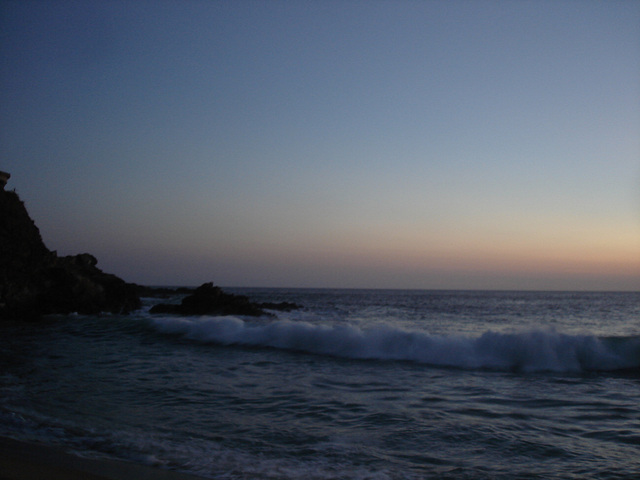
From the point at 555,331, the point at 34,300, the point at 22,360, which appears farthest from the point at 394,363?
the point at 34,300

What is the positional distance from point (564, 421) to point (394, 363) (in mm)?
4689

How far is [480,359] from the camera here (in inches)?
413

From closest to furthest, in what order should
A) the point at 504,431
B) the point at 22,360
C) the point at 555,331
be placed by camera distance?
1. the point at 504,431
2. the point at 22,360
3. the point at 555,331

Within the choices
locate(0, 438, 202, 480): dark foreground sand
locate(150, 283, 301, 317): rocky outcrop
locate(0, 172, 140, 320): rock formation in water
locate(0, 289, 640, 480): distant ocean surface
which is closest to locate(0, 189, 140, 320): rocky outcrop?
locate(0, 172, 140, 320): rock formation in water

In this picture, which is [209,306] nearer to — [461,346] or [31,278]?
[31,278]

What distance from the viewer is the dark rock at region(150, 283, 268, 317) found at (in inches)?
995

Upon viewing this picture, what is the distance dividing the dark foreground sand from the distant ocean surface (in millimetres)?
287

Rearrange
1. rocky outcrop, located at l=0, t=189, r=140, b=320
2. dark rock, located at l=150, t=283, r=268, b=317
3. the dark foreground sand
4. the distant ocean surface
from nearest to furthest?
the dark foreground sand, the distant ocean surface, rocky outcrop, located at l=0, t=189, r=140, b=320, dark rock, located at l=150, t=283, r=268, b=317

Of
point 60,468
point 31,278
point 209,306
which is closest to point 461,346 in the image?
point 60,468

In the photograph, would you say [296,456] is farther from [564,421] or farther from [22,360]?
[22,360]

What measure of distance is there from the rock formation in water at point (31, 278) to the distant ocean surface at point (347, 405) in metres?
9.31

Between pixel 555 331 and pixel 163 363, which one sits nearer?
pixel 163 363

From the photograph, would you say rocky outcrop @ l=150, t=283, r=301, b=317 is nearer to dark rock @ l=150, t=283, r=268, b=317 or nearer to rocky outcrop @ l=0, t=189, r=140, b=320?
dark rock @ l=150, t=283, r=268, b=317

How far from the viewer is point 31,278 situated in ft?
69.6
